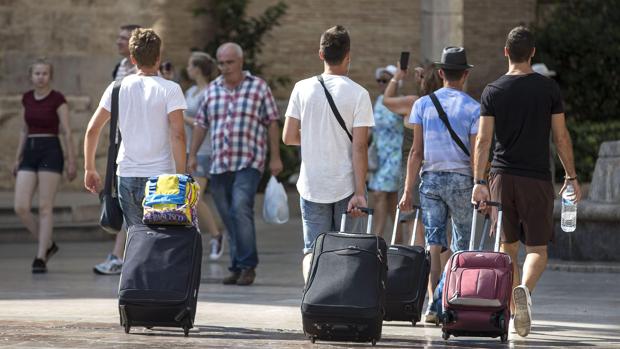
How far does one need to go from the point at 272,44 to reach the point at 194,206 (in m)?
15.6

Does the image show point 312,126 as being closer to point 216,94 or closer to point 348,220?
point 348,220

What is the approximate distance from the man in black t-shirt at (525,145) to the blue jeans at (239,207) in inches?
135

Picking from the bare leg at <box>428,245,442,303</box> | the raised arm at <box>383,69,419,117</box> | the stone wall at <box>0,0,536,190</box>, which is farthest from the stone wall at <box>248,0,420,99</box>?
the bare leg at <box>428,245,442,303</box>

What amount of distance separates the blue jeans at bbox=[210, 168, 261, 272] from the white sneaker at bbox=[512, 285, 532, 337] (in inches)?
153

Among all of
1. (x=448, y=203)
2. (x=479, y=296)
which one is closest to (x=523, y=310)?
(x=479, y=296)

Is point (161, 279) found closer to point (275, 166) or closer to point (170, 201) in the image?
point (170, 201)

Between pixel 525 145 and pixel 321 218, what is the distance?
1304 mm

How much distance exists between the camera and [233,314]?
1089 centimetres

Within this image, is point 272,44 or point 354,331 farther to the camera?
point 272,44

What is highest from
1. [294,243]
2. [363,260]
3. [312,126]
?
[312,126]

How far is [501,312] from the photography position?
9.23 meters

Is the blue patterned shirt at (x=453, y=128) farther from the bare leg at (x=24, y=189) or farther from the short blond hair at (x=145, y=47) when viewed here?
the bare leg at (x=24, y=189)

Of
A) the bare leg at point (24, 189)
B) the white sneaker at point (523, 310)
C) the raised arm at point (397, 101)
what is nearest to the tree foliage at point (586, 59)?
the bare leg at point (24, 189)

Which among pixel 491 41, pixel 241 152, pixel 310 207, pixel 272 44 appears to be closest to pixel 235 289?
pixel 241 152
